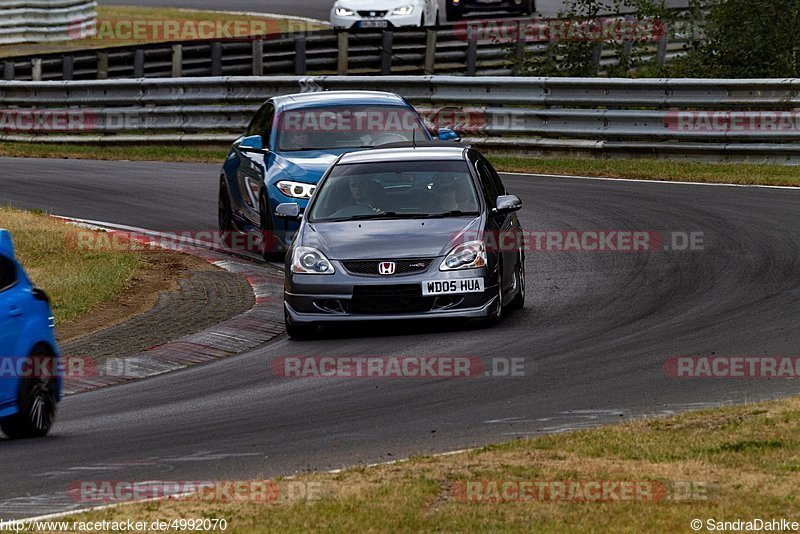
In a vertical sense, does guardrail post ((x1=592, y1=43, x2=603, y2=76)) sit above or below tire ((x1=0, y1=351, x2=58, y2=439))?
above

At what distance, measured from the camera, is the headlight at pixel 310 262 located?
12461 millimetres

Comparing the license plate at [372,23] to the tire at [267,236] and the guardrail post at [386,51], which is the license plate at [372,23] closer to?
the guardrail post at [386,51]

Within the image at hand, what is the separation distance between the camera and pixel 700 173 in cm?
2123

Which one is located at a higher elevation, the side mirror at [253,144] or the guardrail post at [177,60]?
the side mirror at [253,144]

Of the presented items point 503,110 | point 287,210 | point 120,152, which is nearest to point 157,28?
point 120,152

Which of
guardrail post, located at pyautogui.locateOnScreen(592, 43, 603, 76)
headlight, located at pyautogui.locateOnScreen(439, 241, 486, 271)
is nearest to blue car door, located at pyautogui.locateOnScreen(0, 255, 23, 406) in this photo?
headlight, located at pyautogui.locateOnScreen(439, 241, 486, 271)

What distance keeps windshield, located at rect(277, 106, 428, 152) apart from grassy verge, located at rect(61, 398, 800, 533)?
8525 mm

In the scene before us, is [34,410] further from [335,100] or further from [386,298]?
[335,100]

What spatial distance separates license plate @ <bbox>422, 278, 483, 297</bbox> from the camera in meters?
12.3

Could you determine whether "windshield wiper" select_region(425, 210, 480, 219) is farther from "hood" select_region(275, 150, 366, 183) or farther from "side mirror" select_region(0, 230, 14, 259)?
"side mirror" select_region(0, 230, 14, 259)

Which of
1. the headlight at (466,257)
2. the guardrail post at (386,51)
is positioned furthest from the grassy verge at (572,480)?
the guardrail post at (386,51)

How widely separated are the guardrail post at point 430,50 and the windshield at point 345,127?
16.4 m

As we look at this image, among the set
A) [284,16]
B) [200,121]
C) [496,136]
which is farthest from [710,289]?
[284,16]

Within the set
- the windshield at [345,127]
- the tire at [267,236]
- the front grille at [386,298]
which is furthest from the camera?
the windshield at [345,127]
